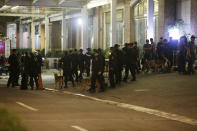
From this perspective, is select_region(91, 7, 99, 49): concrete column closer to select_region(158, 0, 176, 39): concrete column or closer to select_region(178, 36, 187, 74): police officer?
select_region(158, 0, 176, 39): concrete column

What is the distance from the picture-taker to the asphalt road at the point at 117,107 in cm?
1069

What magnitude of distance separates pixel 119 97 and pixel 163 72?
20.8ft

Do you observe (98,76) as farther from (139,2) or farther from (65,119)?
(139,2)

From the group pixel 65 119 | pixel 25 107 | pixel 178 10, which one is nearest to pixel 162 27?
pixel 178 10

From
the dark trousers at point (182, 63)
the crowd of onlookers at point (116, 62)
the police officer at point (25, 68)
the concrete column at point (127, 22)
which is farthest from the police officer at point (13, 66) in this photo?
the concrete column at point (127, 22)

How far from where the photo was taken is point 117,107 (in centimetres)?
1464

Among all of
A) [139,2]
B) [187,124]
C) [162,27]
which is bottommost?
[187,124]

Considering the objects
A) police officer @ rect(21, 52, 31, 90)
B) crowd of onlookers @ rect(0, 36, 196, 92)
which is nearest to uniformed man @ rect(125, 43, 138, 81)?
crowd of onlookers @ rect(0, 36, 196, 92)

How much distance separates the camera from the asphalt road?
10.7 meters

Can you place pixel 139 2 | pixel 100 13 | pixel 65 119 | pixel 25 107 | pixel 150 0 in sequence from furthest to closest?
pixel 100 13
pixel 139 2
pixel 150 0
pixel 25 107
pixel 65 119

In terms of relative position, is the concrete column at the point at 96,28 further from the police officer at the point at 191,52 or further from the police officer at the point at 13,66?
the police officer at the point at 191,52

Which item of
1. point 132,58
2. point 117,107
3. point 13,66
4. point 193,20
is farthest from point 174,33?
point 117,107

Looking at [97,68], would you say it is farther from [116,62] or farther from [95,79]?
[116,62]

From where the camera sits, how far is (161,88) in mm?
18406
